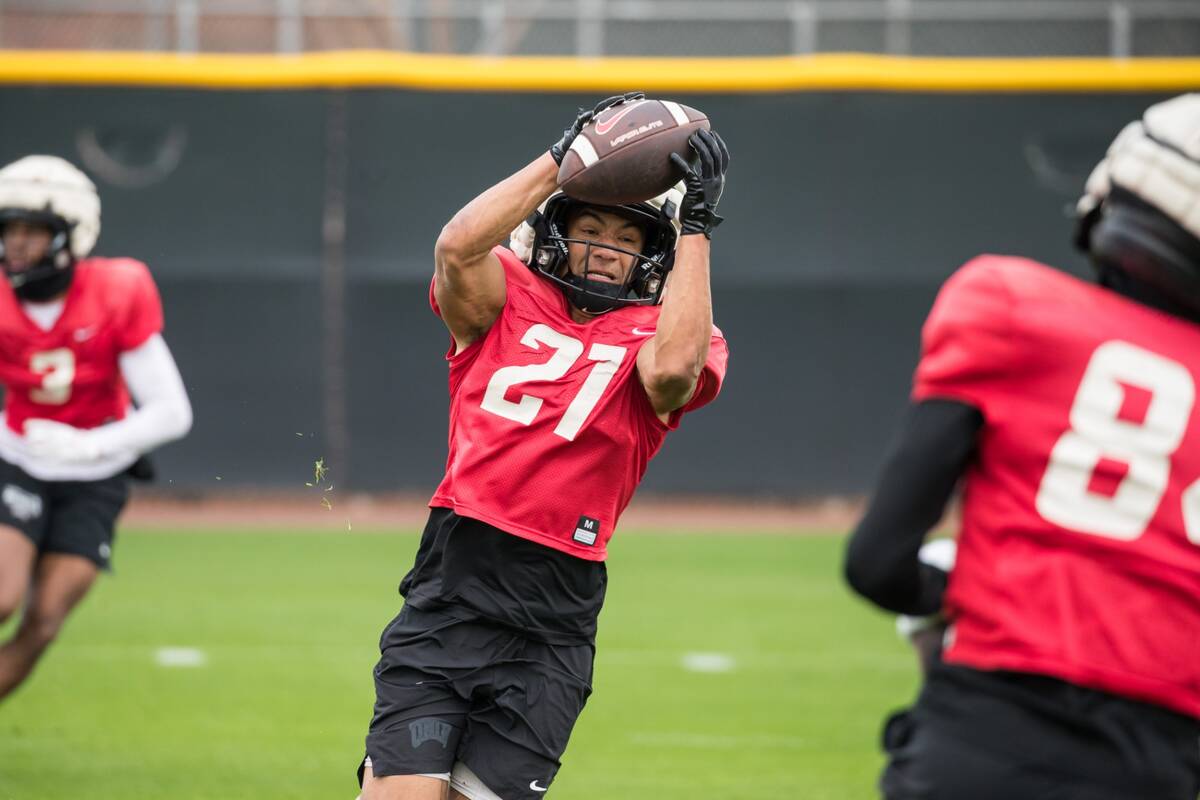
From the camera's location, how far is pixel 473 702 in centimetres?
336

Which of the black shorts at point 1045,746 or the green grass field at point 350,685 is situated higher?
the black shorts at point 1045,746

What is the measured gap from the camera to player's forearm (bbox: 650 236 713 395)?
11.1ft

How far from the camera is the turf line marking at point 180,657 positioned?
738 cm

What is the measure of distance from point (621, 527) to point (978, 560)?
10213 mm

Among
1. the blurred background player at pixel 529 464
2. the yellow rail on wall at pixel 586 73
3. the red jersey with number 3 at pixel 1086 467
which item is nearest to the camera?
the red jersey with number 3 at pixel 1086 467

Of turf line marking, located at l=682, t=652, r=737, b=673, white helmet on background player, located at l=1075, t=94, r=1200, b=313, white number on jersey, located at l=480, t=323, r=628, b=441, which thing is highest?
white helmet on background player, located at l=1075, t=94, r=1200, b=313

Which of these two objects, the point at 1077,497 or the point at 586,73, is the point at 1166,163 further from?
the point at 586,73

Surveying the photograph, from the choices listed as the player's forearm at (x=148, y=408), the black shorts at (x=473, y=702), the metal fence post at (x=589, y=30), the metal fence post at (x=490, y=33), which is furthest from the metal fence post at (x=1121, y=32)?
the black shorts at (x=473, y=702)

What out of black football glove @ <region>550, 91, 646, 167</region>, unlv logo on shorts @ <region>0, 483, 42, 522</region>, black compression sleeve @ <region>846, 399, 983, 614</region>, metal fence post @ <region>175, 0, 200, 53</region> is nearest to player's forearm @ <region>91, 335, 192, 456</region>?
unlv logo on shorts @ <region>0, 483, 42, 522</region>

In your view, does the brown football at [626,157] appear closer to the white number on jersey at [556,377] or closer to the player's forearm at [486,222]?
the player's forearm at [486,222]

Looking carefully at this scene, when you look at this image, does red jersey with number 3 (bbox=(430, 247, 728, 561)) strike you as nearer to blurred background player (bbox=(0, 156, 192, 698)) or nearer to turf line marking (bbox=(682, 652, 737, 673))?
blurred background player (bbox=(0, 156, 192, 698))

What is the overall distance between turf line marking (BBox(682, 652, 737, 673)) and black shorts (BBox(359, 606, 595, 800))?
13.7 feet

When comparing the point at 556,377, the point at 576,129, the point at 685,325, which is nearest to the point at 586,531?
the point at 556,377

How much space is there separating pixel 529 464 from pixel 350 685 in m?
3.94
